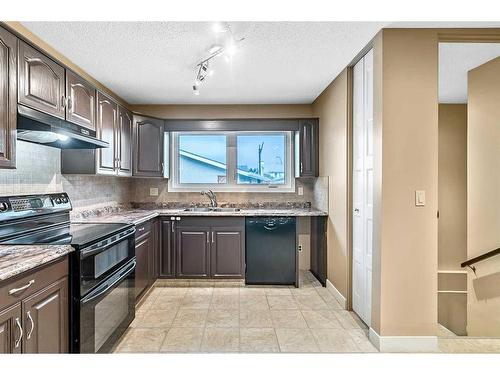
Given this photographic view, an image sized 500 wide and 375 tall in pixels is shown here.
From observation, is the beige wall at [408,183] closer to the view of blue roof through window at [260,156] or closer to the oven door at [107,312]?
the oven door at [107,312]

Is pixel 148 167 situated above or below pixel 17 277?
above

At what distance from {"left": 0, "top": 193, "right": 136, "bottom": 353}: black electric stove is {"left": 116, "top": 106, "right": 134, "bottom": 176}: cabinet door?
2.70 ft

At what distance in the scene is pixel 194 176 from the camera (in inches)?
170

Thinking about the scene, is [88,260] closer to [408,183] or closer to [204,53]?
[204,53]

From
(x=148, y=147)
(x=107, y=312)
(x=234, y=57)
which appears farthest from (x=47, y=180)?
(x=234, y=57)

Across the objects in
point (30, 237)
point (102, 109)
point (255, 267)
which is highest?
point (102, 109)

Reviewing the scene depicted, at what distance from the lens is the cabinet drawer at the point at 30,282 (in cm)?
116

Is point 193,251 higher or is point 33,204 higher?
point 33,204

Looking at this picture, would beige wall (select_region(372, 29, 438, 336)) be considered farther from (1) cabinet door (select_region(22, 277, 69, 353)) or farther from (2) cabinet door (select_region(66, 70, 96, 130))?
(2) cabinet door (select_region(66, 70, 96, 130))

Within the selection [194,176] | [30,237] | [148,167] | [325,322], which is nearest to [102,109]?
[148,167]

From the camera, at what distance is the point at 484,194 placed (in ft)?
8.95

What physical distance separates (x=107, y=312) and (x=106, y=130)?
1.75m
